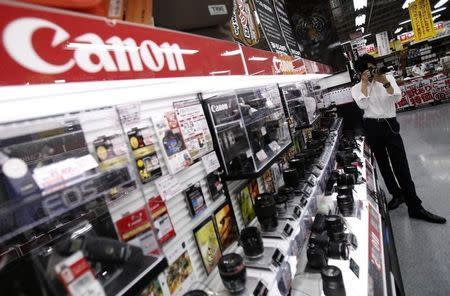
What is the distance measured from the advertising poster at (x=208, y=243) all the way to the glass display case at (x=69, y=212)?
1.90ft

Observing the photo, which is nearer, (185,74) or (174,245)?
(185,74)

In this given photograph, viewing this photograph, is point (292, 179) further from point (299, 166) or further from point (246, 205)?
point (246, 205)

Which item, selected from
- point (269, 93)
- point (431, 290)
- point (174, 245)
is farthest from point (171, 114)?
point (431, 290)

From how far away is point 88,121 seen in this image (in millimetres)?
865

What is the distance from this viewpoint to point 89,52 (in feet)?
2.63

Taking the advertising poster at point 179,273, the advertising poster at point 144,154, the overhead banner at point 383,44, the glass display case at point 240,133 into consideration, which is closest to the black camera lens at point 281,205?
the glass display case at point 240,133

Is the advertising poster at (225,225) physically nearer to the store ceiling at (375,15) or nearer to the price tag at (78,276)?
the price tag at (78,276)

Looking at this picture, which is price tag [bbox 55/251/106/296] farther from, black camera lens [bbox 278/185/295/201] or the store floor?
the store floor

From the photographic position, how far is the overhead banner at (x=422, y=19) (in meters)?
12.6

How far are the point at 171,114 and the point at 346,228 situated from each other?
4.55 ft

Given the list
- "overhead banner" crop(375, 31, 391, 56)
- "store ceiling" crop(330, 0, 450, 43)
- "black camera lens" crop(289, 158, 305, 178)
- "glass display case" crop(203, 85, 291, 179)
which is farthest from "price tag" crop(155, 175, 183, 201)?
"overhead banner" crop(375, 31, 391, 56)

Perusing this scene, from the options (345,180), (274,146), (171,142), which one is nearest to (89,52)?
(171,142)

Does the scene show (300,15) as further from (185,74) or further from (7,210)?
(7,210)

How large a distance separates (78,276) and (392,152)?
153 inches
